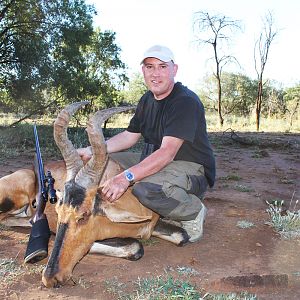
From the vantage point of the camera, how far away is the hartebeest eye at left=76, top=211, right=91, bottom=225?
3.90 meters

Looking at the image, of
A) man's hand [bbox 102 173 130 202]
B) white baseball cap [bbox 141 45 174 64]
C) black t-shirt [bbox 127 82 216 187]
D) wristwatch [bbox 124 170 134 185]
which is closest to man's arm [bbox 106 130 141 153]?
black t-shirt [bbox 127 82 216 187]

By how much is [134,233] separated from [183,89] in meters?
1.60

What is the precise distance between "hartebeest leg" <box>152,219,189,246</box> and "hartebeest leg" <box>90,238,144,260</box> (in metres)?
0.43

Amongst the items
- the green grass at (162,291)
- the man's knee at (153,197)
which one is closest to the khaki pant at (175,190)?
the man's knee at (153,197)

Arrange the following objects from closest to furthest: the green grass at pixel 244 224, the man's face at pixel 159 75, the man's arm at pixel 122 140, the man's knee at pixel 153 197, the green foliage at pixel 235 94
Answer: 1. the man's knee at pixel 153 197
2. the man's face at pixel 159 75
3. the green grass at pixel 244 224
4. the man's arm at pixel 122 140
5. the green foliage at pixel 235 94

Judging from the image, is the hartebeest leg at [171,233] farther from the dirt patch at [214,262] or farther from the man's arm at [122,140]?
the man's arm at [122,140]

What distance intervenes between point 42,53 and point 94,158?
39.1 feet

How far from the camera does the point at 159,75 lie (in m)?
4.81

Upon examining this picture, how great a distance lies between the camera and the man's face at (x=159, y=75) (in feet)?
15.8

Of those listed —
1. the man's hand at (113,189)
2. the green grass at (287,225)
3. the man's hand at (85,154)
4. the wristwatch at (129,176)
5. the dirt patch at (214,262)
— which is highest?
the man's hand at (85,154)

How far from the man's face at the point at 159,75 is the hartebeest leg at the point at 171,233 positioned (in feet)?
4.69

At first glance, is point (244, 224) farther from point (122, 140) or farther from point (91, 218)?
point (91, 218)

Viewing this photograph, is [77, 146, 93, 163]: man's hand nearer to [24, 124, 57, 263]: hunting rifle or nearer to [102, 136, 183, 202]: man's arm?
[24, 124, 57, 263]: hunting rifle

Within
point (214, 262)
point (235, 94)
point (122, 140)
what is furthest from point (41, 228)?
point (235, 94)
